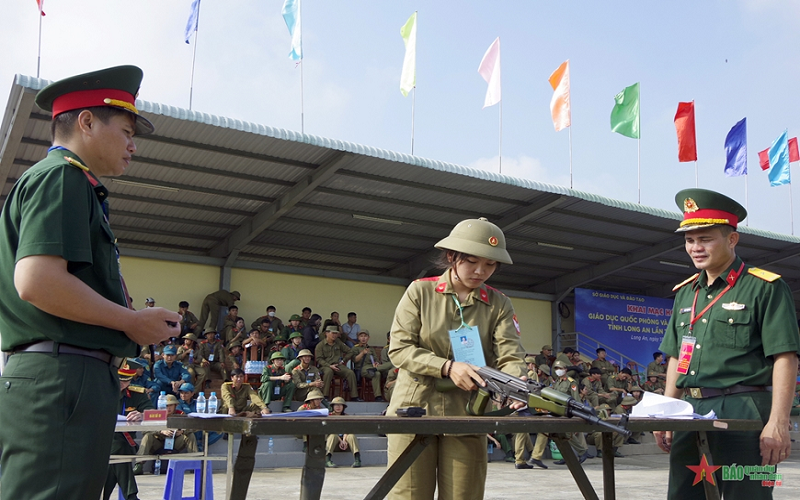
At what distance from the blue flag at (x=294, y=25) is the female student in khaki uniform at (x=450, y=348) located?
11558 millimetres

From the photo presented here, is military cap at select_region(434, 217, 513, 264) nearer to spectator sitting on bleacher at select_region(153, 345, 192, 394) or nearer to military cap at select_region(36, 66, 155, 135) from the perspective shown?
military cap at select_region(36, 66, 155, 135)

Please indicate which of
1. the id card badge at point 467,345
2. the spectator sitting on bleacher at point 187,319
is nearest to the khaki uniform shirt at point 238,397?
the spectator sitting on bleacher at point 187,319

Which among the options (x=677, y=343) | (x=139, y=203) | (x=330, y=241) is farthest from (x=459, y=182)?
(x=677, y=343)

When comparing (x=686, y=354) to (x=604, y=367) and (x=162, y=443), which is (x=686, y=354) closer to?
(x=162, y=443)

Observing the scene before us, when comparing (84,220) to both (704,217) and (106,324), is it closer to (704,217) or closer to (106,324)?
(106,324)

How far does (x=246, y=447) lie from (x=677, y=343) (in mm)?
2640

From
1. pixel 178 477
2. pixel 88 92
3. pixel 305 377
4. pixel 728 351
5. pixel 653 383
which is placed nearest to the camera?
pixel 88 92

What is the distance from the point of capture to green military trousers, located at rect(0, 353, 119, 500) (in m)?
1.83

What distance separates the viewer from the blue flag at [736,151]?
18.1 m

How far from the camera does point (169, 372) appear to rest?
12.2m

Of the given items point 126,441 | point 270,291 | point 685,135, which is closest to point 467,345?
point 126,441

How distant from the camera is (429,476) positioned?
3.23m

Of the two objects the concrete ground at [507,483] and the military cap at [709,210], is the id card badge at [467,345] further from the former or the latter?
the concrete ground at [507,483]

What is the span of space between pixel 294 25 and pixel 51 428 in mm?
13550
